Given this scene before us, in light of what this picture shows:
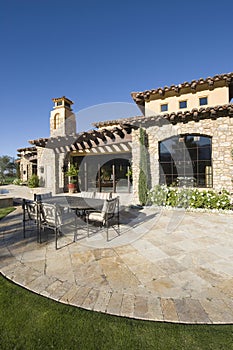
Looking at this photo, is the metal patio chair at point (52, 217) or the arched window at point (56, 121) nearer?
the metal patio chair at point (52, 217)

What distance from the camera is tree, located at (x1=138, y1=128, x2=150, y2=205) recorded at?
27.1 feet

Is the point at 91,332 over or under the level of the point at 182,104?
under

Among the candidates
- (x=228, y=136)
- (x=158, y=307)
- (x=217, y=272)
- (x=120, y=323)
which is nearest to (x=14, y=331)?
(x=120, y=323)

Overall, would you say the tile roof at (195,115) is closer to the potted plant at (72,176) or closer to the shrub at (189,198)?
the shrub at (189,198)

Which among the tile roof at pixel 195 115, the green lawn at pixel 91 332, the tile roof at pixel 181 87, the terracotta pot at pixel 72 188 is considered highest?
the tile roof at pixel 181 87

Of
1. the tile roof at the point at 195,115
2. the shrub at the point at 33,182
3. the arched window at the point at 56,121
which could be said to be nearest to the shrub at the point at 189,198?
the tile roof at the point at 195,115

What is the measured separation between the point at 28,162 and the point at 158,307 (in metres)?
18.7

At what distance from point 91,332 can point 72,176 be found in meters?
12.7

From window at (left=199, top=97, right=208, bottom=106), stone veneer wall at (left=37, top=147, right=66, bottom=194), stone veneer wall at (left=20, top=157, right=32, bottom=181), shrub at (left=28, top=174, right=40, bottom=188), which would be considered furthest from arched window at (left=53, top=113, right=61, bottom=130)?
window at (left=199, top=97, right=208, bottom=106)

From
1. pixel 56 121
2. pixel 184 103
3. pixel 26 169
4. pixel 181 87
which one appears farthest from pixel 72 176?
pixel 181 87

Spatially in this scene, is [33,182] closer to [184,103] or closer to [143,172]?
[143,172]

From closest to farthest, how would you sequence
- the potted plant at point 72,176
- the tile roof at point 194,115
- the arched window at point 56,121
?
the tile roof at point 194,115, the potted plant at point 72,176, the arched window at point 56,121

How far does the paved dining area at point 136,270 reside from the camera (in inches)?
87.1

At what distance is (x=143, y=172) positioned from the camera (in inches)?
329
